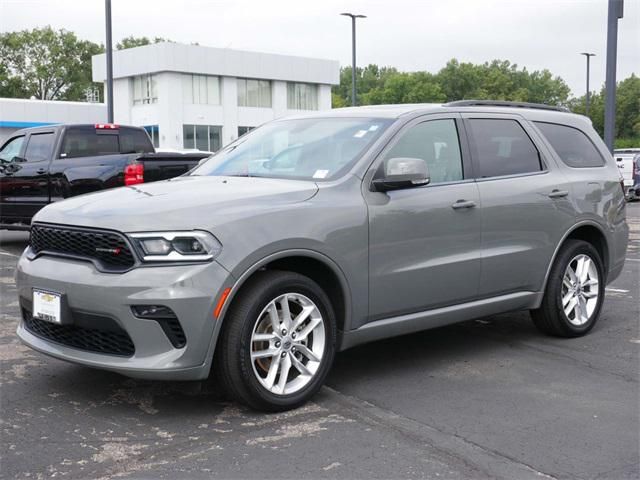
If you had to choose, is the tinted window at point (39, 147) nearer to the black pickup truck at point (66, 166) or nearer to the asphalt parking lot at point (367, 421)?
the black pickup truck at point (66, 166)

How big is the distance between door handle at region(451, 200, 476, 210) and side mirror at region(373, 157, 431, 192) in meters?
0.43

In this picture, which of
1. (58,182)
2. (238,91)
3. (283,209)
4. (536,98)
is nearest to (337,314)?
(283,209)

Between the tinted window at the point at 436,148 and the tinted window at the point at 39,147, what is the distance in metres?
7.97

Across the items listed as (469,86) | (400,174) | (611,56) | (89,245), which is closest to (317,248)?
(400,174)

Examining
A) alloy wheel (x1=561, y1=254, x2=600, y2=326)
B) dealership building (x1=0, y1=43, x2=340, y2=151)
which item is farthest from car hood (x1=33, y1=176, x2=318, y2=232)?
dealership building (x1=0, y1=43, x2=340, y2=151)

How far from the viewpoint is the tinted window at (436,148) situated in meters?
5.40

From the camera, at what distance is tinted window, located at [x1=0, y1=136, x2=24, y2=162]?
41.0ft

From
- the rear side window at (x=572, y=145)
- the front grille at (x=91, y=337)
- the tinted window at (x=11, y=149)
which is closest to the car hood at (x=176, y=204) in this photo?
the front grille at (x=91, y=337)

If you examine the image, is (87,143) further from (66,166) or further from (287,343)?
(287,343)

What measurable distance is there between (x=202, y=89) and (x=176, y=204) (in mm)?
54293

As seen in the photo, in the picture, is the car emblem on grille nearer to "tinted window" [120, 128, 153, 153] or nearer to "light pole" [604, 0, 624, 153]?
"tinted window" [120, 128, 153, 153]

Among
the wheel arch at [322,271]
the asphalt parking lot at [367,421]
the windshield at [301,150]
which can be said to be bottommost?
the asphalt parking lot at [367,421]

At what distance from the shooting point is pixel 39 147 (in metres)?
12.3

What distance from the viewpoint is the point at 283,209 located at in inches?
182
